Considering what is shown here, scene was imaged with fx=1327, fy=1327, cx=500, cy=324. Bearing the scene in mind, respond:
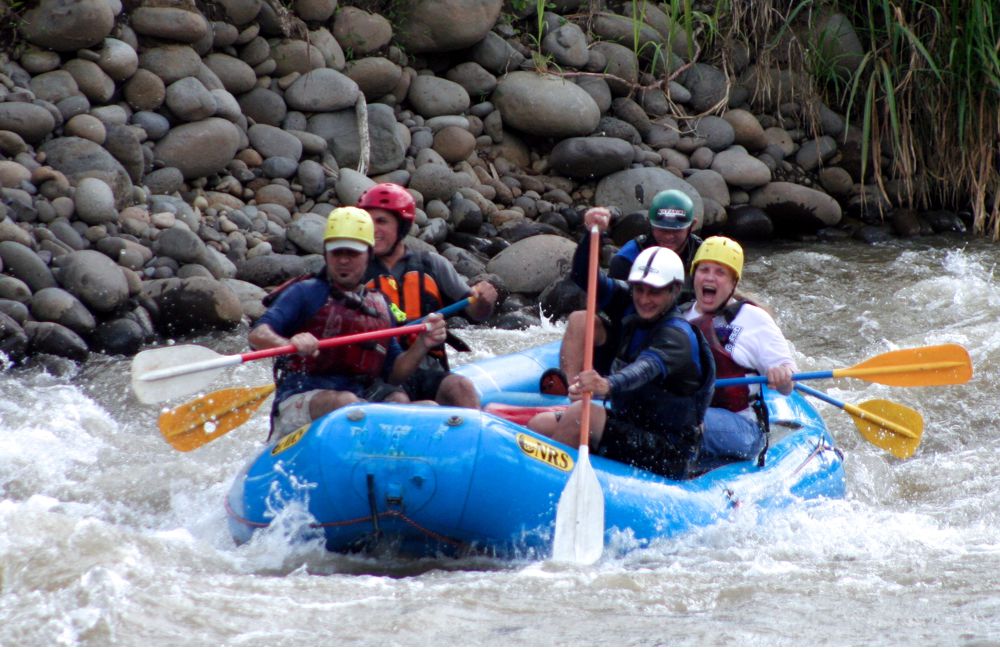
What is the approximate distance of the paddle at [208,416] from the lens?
5.39 m

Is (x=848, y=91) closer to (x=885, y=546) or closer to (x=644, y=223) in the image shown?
(x=644, y=223)

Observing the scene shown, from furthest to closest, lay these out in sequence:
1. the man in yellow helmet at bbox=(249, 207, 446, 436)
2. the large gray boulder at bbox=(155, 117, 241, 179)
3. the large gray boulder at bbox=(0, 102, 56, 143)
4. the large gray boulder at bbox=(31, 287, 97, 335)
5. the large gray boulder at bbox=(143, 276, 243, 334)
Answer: the large gray boulder at bbox=(155, 117, 241, 179) → the large gray boulder at bbox=(0, 102, 56, 143) → the large gray boulder at bbox=(143, 276, 243, 334) → the large gray boulder at bbox=(31, 287, 97, 335) → the man in yellow helmet at bbox=(249, 207, 446, 436)

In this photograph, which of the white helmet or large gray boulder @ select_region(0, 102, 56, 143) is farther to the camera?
large gray boulder @ select_region(0, 102, 56, 143)

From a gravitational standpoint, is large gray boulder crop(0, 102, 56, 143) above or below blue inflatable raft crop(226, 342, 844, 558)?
above

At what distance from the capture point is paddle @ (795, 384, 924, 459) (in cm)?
611

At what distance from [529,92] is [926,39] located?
11.0 feet

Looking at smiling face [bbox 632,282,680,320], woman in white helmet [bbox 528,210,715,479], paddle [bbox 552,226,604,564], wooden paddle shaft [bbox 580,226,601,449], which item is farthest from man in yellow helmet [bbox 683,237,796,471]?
paddle [bbox 552,226,604,564]

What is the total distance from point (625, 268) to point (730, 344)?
0.80 metres

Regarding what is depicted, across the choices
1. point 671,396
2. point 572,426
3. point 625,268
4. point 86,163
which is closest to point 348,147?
point 86,163

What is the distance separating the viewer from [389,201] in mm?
5684

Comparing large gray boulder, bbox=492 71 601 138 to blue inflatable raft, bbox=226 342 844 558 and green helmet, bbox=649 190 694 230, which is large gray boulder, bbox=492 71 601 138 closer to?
green helmet, bbox=649 190 694 230

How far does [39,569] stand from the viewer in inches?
169

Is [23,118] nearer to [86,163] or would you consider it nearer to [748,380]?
[86,163]

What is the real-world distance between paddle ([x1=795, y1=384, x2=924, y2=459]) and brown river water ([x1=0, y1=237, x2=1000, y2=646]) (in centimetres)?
28
